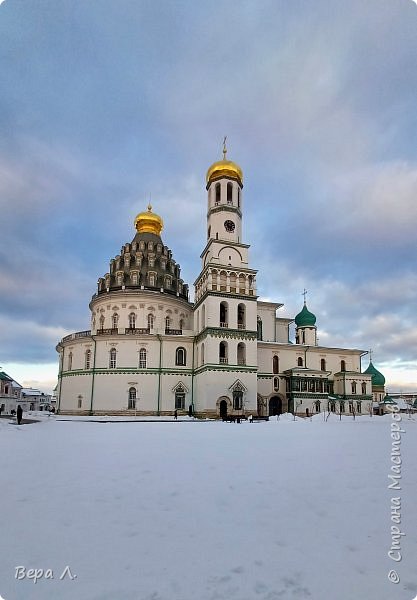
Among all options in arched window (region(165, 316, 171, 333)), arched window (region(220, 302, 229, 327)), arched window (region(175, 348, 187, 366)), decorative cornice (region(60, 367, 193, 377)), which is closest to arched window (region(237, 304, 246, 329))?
arched window (region(220, 302, 229, 327))

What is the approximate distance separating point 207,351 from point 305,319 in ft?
69.3

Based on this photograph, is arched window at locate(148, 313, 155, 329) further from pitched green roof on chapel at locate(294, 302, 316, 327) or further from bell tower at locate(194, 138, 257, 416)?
pitched green roof on chapel at locate(294, 302, 316, 327)

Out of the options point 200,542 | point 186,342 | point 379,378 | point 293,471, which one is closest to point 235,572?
point 200,542

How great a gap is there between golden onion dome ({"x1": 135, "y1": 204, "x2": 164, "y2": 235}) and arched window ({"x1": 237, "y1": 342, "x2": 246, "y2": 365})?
25736 millimetres

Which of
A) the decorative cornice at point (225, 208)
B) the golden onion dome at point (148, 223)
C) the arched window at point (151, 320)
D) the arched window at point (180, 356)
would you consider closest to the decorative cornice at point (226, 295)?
A: the arched window at point (180, 356)

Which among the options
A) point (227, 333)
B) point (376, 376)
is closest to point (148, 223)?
point (227, 333)

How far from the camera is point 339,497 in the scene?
→ 6992 millimetres

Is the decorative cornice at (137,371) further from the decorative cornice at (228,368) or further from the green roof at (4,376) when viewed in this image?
the green roof at (4,376)

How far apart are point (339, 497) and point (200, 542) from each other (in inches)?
129

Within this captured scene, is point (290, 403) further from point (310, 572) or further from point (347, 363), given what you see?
point (310, 572)

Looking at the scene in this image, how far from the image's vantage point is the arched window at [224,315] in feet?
139

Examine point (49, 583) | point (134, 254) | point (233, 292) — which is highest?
point (134, 254)

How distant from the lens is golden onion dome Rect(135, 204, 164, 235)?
59825mm

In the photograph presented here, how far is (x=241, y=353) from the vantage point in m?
43.2
